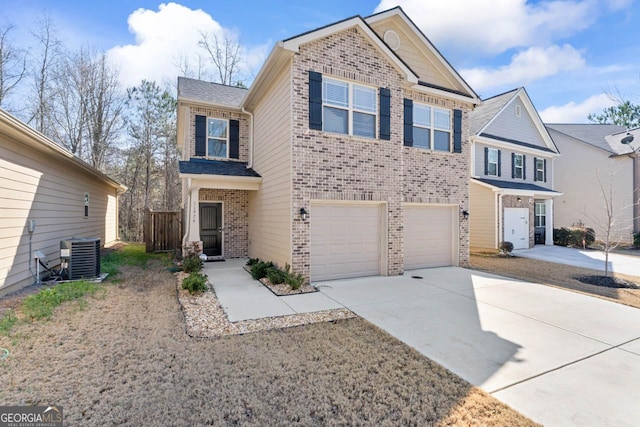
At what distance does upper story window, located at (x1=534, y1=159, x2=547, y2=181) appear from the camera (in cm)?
1812

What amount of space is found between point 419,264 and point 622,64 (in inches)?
600

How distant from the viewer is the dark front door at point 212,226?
11.7 meters

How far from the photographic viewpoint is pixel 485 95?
20.4 metres

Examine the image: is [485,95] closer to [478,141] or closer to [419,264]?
[478,141]

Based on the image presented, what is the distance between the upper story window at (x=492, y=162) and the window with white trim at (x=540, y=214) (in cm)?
358

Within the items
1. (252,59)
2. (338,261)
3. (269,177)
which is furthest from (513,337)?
(252,59)

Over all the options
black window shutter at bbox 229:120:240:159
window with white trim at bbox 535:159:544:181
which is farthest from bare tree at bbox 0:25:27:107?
window with white trim at bbox 535:159:544:181

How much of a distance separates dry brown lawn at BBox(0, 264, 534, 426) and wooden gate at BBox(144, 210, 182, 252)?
376 inches

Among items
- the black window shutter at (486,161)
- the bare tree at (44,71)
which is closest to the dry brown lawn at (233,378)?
the black window shutter at (486,161)

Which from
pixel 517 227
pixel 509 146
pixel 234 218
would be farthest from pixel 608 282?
pixel 234 218

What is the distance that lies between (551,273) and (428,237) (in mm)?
4133

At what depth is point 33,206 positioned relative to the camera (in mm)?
7215

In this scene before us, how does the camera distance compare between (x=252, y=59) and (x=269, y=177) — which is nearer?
(x=269, y=177)

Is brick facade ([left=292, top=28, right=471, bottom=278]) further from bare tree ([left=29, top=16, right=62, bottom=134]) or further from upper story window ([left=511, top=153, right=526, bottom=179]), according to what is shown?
bare tree ([left=29, top=16, right=62, bottom=134])
